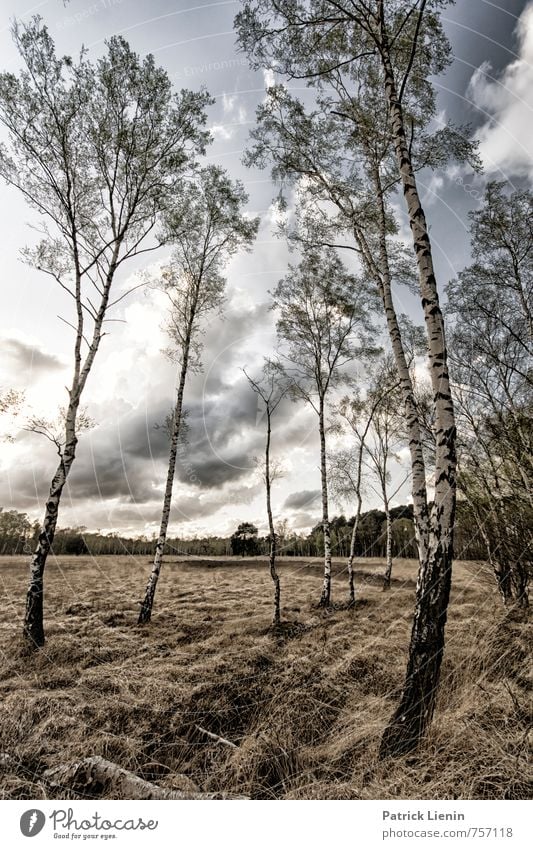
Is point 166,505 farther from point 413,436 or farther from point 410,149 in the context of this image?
point 410,149

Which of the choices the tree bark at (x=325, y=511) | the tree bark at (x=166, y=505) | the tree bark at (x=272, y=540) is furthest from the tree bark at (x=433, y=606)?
the tree bark at (x=325, y=511)

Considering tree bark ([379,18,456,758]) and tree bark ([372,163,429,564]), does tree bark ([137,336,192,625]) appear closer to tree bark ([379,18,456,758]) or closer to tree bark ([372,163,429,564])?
tree bark ([372,163,429,564])

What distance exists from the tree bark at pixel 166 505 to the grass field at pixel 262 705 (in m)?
0.52

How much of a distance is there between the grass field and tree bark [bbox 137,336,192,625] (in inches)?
20.7

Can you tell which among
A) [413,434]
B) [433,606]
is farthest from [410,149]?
[433,606]

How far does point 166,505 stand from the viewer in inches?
403

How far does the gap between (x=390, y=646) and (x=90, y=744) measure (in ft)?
19.3

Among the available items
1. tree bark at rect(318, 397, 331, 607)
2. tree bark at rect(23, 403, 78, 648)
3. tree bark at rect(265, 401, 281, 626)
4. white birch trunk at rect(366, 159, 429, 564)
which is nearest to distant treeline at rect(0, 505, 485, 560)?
tree bark at rect(318, 397, 331, 607)

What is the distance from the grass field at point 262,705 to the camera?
2.83 metres
